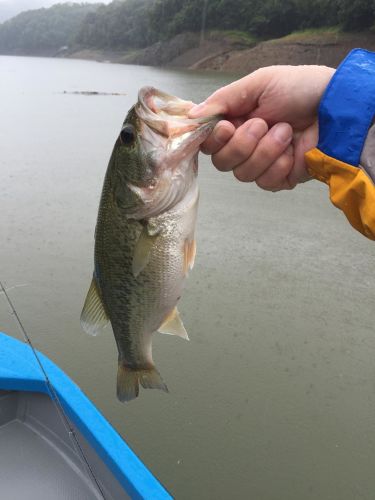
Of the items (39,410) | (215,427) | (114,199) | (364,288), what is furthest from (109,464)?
(364,288)

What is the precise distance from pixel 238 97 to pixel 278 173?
0.97 ft

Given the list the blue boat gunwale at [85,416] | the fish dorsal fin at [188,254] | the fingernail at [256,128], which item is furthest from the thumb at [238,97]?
the blue boat gunwale at [85,416]

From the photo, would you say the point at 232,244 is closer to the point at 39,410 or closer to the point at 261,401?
the point at 261,401

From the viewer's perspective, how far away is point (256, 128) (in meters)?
1.53

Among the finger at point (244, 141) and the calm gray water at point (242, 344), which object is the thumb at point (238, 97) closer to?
the finger at point (244, 141)

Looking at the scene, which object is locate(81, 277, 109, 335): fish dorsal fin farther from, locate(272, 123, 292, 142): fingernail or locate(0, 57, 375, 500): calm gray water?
locate(0, 57, 375, 500): calm gray water

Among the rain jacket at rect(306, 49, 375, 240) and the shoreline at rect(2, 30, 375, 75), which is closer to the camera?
the rain jacket at rect(306, 49, 375, 240)

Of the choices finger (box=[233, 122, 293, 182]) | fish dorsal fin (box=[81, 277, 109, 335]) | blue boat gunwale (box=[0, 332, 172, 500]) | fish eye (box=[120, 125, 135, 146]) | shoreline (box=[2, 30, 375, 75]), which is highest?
fish eye (box=[120, 125, 135, 146])

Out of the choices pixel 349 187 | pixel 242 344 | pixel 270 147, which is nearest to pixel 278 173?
pixel 270 147

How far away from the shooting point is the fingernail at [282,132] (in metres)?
1.56

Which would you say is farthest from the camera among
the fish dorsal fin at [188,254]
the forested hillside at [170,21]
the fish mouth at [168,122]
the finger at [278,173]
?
the forested hillside at [170,21]

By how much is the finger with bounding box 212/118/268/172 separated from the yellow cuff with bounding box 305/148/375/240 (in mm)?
184

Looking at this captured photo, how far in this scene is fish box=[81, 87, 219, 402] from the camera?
1.32 meters

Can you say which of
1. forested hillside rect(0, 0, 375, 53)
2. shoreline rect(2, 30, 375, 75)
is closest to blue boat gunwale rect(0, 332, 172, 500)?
shoreline rect(2, 30, 375, 75)
